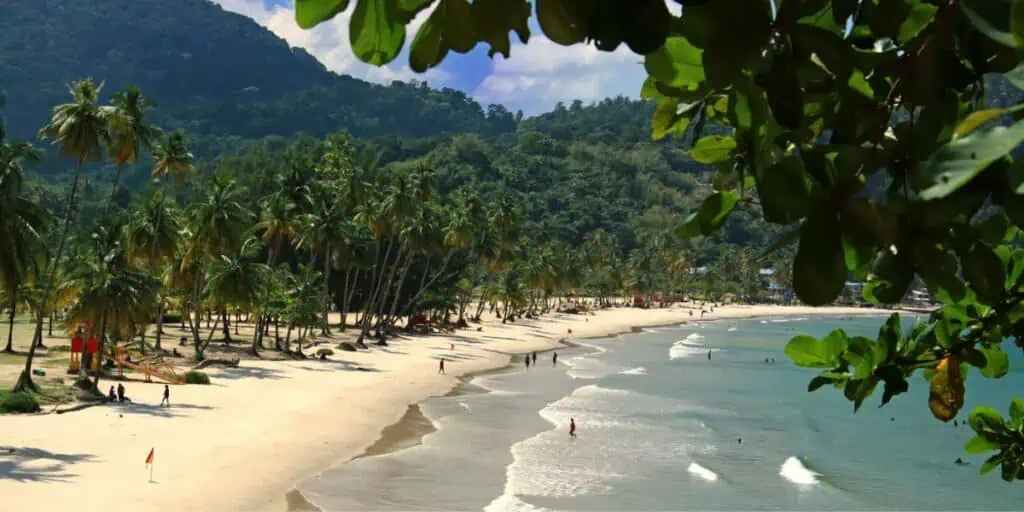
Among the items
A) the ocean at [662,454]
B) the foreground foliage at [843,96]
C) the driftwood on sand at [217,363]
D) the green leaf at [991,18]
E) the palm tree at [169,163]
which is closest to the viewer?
the green leaf at [991,18]

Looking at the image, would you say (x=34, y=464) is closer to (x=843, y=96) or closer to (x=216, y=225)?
(x=216, y=225)

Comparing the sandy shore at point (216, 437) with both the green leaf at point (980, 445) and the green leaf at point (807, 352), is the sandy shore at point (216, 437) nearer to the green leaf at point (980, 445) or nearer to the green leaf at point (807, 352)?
the green leaf at point (980, 445)

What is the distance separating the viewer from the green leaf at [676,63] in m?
1.33

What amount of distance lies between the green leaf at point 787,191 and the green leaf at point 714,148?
37 centimetres

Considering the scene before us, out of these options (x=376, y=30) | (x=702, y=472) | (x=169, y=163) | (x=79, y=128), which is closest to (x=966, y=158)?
(x=376, y=30)

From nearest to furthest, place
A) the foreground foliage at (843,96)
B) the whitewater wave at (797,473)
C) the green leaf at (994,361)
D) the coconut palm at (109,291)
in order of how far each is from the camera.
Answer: the foreground foliage at (843,96), the green leaf at (994,361), the whitewater wave at (797,473), the coconut palm at (109,291)

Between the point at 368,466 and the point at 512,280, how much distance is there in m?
61.5

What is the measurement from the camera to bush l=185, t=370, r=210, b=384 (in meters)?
30.6

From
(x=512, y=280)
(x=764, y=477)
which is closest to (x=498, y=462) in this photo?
(x=764, y=477)

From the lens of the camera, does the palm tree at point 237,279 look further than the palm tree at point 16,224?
Yes

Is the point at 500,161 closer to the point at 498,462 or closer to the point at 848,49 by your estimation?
the point at 498,462

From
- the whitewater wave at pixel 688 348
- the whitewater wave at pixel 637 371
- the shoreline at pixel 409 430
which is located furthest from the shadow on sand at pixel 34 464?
the whitewater wave at pixel 688 348

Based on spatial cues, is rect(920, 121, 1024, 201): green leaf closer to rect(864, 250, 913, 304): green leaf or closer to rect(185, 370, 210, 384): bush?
rect(864, 250, 913, 304): green leaf

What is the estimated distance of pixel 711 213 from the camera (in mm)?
1582
